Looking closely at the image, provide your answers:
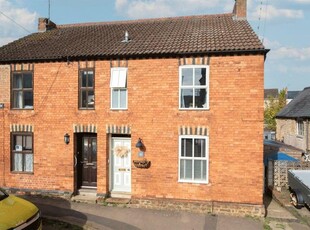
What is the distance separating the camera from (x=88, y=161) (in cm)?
1120

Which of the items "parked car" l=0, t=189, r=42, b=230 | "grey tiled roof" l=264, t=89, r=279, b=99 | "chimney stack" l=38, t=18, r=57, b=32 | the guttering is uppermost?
"grey tiled roof" l=264, t=89, r=279, b=99

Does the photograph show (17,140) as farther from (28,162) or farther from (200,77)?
(200,77)

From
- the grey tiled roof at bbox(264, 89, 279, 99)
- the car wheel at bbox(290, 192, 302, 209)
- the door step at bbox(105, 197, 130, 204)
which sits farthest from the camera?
the grey tiled roof at bbox(264, 89, 279, 99)

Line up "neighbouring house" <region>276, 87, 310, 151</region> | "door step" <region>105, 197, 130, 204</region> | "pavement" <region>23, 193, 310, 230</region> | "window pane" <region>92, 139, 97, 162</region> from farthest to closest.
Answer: "neighbouring house" <region>276, 87, 310, 151</region> < "window pane" <region>92, 139, 97, 162</region> < "door step" <region>105, 197, 130, 204</region> < "pavement" <region>23, 193, 310, 230</region>

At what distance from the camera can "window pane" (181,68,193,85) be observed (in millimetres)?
9961

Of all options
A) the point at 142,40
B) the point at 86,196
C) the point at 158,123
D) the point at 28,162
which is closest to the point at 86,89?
the point at 142,40

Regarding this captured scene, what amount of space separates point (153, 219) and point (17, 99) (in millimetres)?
7412

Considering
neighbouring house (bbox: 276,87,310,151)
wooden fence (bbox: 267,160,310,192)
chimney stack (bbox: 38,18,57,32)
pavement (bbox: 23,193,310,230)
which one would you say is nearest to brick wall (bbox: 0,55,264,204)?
pavement (bbox: 23,193,310,230)

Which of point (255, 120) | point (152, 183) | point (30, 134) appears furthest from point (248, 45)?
point (30, 134)

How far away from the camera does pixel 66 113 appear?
10914 mm

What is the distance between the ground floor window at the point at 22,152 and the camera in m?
11.3

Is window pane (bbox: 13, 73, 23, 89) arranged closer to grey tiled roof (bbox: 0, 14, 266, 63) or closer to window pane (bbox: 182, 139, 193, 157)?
grey tiled roof (bbox: 0, 14, 266, 63)

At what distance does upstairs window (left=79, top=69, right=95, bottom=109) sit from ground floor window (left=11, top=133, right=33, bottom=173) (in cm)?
265

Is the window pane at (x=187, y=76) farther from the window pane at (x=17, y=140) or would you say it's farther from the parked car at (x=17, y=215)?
the window pane at (x=17, y=140)
